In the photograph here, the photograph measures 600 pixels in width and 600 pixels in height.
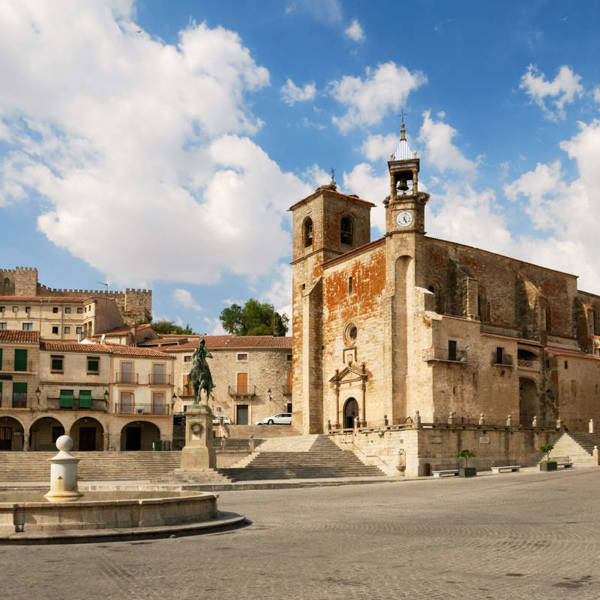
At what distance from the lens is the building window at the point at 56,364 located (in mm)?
43531

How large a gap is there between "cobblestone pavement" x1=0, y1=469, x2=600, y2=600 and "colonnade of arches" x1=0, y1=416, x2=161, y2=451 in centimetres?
2937

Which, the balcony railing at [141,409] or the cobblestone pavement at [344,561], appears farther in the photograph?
the balcony railing at [141,409]

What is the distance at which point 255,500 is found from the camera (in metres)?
21.3

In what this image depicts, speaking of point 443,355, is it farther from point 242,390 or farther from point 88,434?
point 88,434

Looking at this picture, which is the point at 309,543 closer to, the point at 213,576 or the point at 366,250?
the point at 213,576

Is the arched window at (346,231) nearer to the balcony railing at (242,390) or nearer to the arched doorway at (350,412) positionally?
the arched doorway at (350,412)

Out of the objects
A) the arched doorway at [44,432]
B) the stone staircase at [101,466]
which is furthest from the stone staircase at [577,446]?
the arched doorway at [44,432]

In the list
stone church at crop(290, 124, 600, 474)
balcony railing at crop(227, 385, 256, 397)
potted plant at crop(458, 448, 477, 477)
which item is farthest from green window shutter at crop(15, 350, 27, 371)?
potted plant at crop(458, 448, 477, 477)

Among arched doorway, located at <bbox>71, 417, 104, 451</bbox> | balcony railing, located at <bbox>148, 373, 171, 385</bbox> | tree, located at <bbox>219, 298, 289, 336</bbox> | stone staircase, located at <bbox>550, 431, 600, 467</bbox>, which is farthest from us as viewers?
tree, located at <bbox>219, 298, 289, 336</bbox>

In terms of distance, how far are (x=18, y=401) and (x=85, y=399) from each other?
11.9 ft

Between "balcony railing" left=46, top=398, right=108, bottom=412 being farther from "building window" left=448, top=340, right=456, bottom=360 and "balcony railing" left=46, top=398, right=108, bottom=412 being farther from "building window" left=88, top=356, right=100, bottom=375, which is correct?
"building window" left=448, top=340, right=456, bottom=360

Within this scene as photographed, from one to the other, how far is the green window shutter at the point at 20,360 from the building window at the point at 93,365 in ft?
12.0

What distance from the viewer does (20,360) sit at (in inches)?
1678

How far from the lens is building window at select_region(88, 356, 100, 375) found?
44.7m
